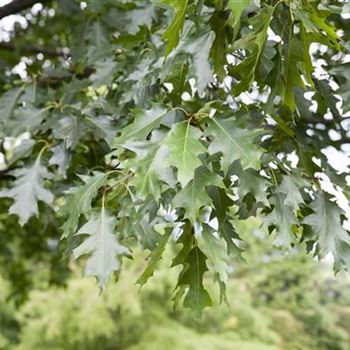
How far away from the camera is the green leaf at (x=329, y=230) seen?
3.43ft

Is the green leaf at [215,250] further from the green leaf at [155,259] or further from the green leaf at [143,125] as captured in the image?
the green leaf at [143,125]

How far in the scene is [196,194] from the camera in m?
0.87

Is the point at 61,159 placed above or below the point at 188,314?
above

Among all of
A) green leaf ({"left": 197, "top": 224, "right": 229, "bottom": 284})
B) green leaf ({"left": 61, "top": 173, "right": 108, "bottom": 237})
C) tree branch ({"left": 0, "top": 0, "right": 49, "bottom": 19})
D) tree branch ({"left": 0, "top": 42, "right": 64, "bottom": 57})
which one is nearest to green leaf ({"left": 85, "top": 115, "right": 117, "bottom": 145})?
green leaf ({"left": 61, "top": 173, "right": 108, "bottom": 237})

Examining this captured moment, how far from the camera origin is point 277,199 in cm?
100

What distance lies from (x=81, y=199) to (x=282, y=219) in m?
0.38

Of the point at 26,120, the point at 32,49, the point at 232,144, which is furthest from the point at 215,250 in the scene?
the point at 32,49

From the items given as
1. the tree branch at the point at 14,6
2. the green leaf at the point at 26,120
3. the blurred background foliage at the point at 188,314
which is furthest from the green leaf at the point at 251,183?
the blurred background foliage at the point at 188,314

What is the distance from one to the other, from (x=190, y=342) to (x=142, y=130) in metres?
5.76

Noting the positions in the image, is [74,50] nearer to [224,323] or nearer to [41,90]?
[41,90]

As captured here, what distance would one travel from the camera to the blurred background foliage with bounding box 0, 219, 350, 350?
616cm

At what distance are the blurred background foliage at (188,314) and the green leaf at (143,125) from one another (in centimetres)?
399

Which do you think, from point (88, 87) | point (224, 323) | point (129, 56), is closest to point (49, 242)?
point (88, 87)

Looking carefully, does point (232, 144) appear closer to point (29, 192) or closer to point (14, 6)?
point (29, 192)
